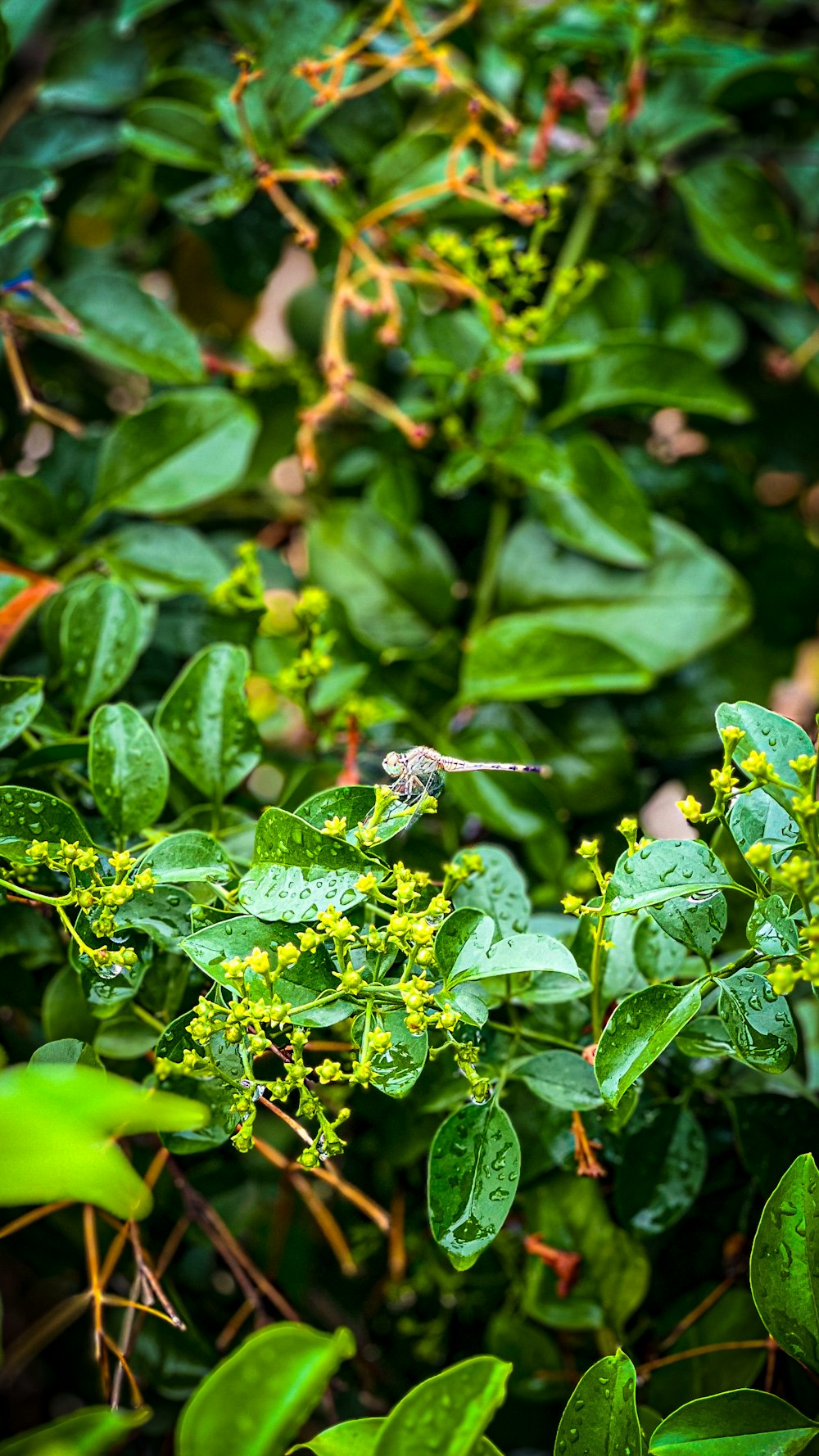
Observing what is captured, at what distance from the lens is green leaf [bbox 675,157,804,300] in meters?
0.88

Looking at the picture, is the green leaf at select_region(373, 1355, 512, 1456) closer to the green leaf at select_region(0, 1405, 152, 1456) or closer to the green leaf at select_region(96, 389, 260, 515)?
the green leaf at select_region(0, 1405, 152, 1456)

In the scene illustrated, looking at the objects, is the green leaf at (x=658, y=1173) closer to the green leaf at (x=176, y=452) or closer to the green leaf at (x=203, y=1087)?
the green leaf at (x=203, y=1087)

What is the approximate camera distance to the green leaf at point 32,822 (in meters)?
0.48

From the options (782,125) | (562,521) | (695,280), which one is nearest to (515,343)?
(562,521)

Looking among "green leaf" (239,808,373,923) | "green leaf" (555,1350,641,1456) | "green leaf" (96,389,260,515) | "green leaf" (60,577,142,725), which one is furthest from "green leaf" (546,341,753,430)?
"green leaf" (555,1350,641,1456)

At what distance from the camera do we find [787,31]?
41.7 inches

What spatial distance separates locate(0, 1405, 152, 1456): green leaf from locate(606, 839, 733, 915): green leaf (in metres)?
0.24

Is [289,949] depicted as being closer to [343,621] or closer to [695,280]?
[343,621]

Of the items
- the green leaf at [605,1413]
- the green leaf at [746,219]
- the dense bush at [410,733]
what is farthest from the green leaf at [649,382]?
the green leaf at [605,1413]

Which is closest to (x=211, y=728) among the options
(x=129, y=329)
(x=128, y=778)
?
(x=128, y=778)

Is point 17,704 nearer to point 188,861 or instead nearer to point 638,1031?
point 188,861

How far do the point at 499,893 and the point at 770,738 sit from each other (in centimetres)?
16

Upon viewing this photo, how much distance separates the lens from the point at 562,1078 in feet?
1.62

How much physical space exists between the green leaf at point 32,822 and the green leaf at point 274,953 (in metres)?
0.09
